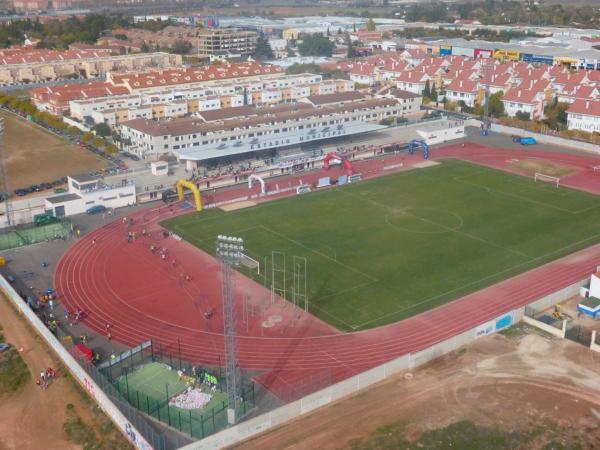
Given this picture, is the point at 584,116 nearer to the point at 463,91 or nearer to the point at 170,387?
the point at 463,91

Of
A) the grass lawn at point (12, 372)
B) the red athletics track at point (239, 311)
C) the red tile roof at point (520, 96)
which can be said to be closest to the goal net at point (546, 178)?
the red athletics track at point (239, 311)

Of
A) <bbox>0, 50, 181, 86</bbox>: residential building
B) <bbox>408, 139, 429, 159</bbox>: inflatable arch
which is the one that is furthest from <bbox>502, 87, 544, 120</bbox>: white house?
<bbox>0, 50, 181, 86</bbox>: residential building

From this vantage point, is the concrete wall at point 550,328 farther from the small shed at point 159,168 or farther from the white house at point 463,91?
the white house at point 463,91

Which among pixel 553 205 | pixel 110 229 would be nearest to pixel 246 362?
pixel 110 229

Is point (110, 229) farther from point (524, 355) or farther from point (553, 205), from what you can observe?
point (553, 205)

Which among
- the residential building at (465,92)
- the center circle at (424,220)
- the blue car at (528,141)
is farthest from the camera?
the residential building at (465,92)

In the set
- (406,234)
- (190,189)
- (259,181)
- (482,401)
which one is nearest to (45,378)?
(482,401)
